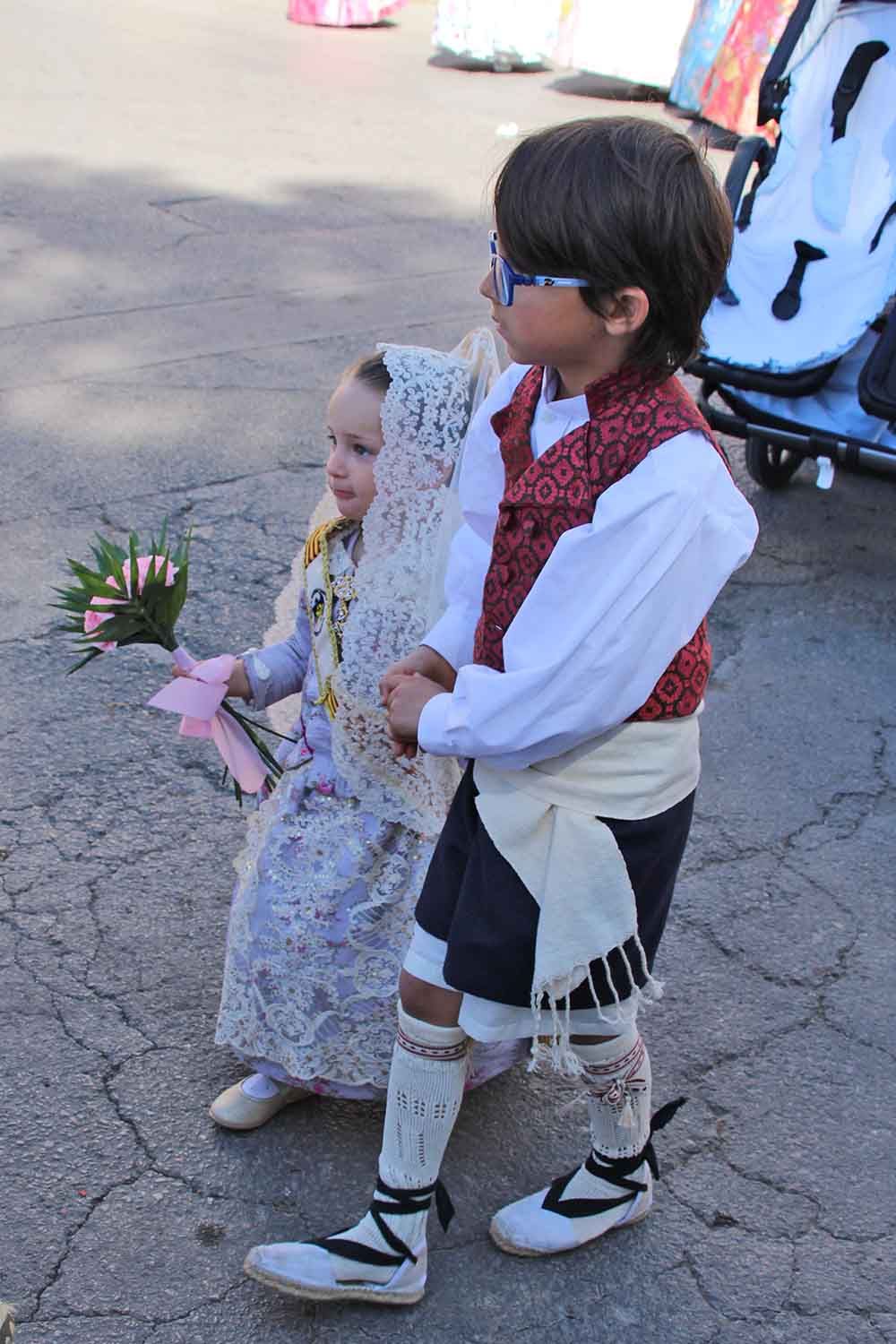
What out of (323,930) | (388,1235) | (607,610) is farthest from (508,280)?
(388,1235)

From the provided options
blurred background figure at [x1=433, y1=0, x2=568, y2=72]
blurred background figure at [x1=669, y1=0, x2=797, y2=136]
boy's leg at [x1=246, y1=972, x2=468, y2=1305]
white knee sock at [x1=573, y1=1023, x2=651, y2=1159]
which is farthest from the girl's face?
blurred background figure at [x1=433, y1=0, x2=568, y2=72]

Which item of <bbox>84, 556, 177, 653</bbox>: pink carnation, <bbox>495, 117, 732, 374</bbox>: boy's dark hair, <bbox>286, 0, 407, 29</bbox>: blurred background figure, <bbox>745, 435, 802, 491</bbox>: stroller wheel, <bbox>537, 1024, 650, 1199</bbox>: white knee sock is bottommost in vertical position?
<bbox>286, 0, 407, 29</bbox>: blurred background figure

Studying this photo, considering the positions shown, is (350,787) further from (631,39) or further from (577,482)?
(631,39)

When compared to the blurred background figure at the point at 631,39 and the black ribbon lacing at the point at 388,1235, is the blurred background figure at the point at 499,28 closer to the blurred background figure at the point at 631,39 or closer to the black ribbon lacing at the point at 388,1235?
the blurred background figure at the point at 631,39

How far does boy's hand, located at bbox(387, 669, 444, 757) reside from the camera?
6.61 feet

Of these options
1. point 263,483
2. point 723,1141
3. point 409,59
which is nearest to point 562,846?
point 723,1141

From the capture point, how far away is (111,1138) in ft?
8.19

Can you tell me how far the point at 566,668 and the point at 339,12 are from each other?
1361cm

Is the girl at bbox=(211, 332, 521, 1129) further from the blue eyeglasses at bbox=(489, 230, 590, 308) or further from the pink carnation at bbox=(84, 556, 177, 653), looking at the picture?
the blue eyeglasses at bbox=(489, 230, 590, 308)

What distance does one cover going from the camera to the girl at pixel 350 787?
235cm

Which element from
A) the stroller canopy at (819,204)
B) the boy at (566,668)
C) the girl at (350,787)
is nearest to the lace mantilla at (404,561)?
the girl at (350,787)

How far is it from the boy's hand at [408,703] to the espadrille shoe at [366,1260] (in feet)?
2.25

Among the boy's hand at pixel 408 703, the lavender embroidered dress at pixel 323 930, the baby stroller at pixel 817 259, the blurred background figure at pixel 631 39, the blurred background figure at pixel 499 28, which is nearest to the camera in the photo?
the boy's hand at pixel 408 703

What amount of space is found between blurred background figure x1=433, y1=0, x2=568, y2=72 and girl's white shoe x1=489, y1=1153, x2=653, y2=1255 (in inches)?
460
